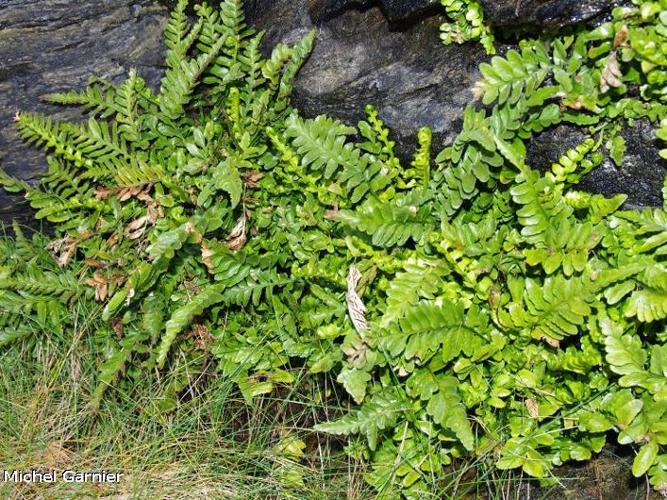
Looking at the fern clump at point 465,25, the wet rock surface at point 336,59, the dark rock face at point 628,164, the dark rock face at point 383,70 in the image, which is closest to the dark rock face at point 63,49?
the wet rock surface at point 336,59

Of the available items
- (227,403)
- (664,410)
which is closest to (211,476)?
(227,403)

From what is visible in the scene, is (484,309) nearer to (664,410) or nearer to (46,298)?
(664,410)

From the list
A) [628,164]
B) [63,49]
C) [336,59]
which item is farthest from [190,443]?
[628,164]

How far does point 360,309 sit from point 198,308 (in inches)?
29.3

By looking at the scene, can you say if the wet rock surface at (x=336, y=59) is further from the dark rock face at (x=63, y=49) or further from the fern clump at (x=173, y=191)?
the fern clump at (x=173, y=191)

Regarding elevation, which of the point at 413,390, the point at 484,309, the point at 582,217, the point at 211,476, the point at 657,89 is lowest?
the point at 211,476

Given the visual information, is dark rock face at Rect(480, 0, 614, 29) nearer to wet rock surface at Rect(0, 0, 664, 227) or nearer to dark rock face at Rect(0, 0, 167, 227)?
wet rock surface at Rect(0, 0, 664, 227)

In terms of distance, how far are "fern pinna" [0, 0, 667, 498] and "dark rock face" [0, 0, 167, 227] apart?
0.44ft

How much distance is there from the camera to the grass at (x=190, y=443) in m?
3.38

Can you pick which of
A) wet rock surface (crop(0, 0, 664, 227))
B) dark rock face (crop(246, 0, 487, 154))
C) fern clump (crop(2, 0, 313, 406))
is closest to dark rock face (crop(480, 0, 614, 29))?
wet rock surface (crop(0, 0, 664, 227))

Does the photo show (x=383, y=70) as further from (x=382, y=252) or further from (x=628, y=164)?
(x=628, y=164)

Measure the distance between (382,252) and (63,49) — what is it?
2.00 meters

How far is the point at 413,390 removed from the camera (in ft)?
11.1

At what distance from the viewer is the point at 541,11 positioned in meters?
3.22
